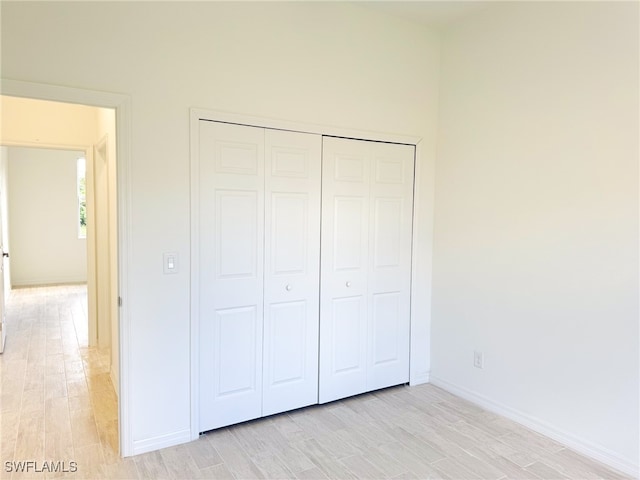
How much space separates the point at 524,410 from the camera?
293 cm

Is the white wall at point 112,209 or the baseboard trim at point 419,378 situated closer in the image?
the white wall at point 112,209

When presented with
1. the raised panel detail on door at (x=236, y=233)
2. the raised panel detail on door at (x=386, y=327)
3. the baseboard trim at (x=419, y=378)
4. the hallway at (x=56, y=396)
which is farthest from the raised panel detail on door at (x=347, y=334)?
the hallway at (x=56, y=396)

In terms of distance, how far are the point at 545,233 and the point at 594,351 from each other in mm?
749

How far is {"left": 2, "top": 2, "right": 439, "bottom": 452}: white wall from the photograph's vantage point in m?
2.23

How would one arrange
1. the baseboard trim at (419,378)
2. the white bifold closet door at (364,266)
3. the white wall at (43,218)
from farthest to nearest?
1. the white wall at (43,218)
2. the baseboard trim at (419,378)
3. the white bifold closet door at (364,266)

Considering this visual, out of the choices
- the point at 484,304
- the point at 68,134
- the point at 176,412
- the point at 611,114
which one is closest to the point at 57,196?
the point at 68,134

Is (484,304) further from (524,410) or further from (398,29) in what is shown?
(398,29)

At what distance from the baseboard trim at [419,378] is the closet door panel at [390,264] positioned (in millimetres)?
77

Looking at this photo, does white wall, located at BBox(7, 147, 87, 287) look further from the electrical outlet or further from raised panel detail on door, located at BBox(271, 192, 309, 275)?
the electrical outlet

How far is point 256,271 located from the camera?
9.36 ft

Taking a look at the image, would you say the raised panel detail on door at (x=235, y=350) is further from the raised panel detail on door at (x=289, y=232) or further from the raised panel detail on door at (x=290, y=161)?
the raised panel detail on door at (x=290, y=161)

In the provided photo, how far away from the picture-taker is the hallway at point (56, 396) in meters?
2.57

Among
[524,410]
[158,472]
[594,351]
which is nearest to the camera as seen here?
[158,472]

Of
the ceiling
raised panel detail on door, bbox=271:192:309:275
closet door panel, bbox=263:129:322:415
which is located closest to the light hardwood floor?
closet door panel, bbox=263:129:322:415
